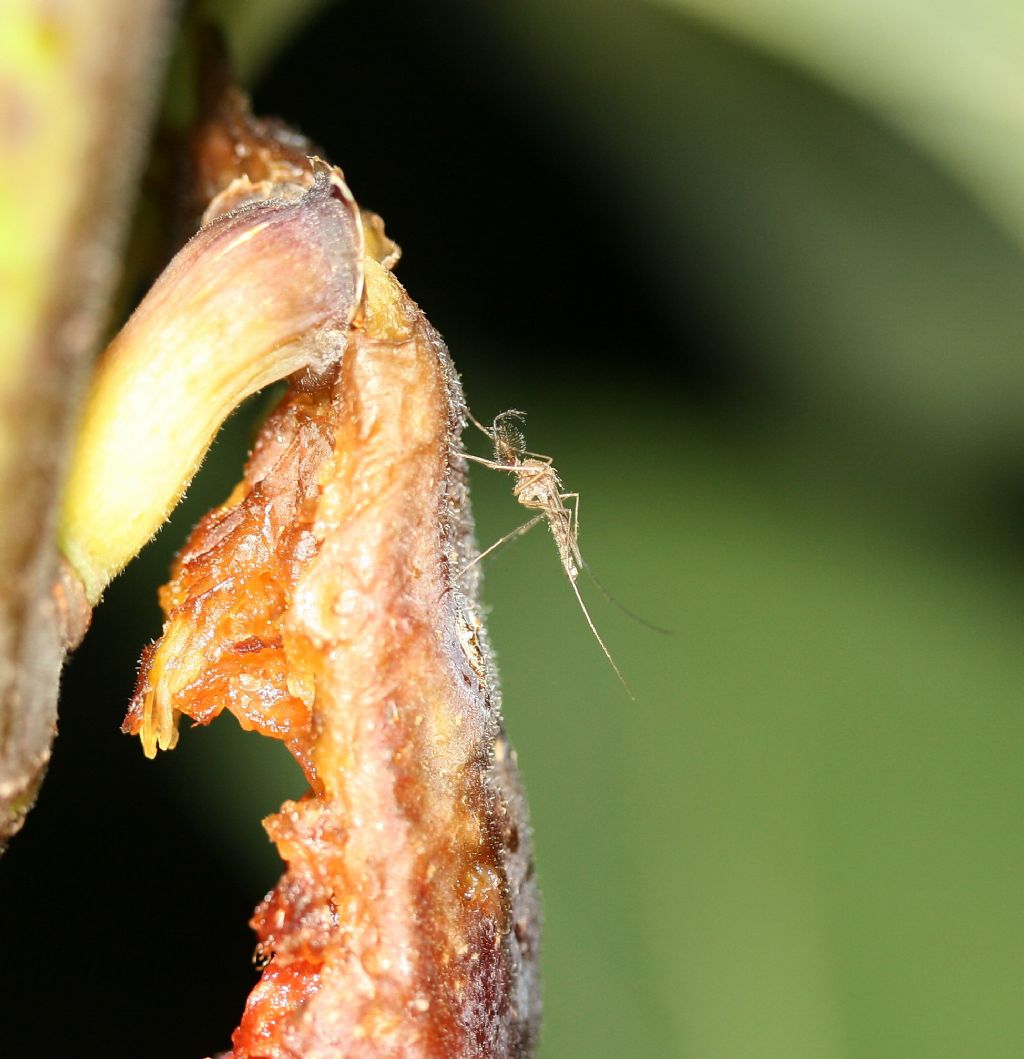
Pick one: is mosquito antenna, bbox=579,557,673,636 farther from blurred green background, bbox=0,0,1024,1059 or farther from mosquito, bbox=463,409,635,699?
mosquito, bbox=463,409,635,699

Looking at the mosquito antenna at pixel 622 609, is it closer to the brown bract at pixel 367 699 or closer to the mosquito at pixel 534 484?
the mosquito at pixel 534 484

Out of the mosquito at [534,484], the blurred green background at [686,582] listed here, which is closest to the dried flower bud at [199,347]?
the mosquito at [534,484]

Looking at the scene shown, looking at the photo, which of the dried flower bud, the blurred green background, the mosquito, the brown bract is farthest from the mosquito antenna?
the dried flower bud

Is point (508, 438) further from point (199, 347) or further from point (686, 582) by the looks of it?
point (199, 347)

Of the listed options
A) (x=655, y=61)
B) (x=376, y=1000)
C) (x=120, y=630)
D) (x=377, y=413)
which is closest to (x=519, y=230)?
(x=655, y=61)

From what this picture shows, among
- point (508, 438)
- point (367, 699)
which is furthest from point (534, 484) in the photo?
point (367, 699)

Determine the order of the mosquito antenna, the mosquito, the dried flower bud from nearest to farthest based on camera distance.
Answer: the dried flower bud, the mosquito, the mosquito antenna
